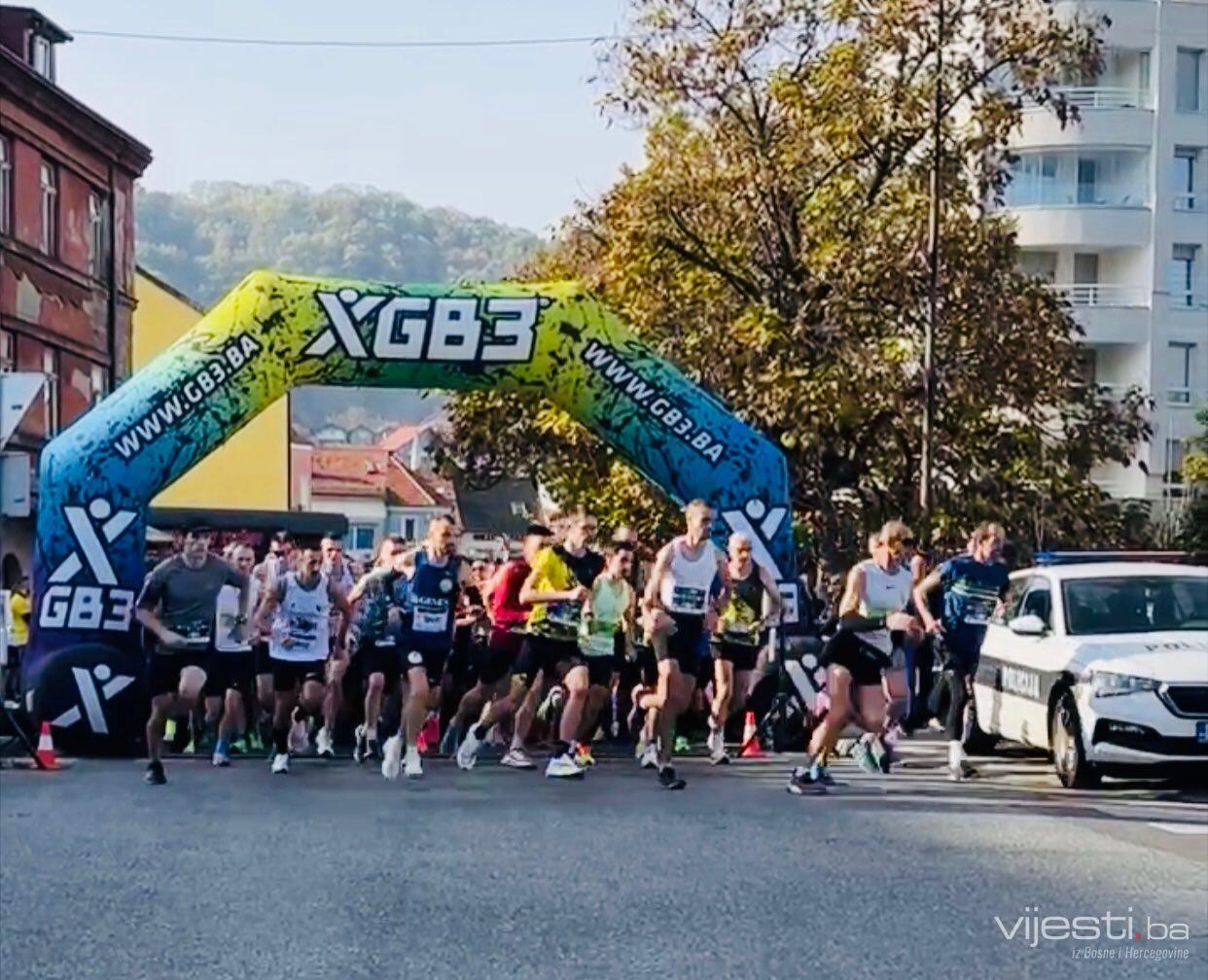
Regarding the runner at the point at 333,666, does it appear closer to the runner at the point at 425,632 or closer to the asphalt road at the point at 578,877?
the runner at the point at 425,632

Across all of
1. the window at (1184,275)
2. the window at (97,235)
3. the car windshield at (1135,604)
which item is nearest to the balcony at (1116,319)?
the window at (1184,275)

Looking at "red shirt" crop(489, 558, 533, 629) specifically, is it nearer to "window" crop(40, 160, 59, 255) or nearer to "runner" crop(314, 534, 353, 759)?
"runner" crop(314, 534, 353, 759)

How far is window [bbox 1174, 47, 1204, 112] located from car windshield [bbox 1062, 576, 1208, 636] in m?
38.1

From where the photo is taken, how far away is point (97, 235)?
38.4 m

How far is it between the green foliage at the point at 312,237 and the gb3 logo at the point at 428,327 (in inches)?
4526

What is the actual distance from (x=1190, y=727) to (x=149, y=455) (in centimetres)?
843

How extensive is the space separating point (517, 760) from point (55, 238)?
23165 millimetres

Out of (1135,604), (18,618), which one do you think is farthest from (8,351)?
(1135,604)

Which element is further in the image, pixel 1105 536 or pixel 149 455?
pixel 1105 536

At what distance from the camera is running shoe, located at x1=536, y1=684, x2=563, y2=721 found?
620 inches

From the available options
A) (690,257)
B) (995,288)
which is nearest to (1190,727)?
(995,288)

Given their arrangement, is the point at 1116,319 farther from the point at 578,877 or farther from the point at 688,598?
the point at 578,877

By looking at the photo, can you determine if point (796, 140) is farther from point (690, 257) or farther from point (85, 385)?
point (85, 385)

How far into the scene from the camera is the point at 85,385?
121 feet
